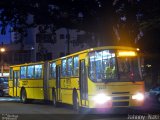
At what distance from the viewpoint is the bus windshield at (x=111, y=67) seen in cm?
2164

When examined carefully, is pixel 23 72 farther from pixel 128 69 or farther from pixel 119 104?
pixel 119 104

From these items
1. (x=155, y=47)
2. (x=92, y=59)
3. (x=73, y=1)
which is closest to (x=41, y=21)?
(x=73, y=1)

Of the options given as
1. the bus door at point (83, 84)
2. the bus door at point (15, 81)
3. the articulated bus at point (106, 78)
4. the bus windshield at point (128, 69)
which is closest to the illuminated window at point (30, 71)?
the bus door at point (15, 81)

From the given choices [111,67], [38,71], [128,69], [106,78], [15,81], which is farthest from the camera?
[15,81]

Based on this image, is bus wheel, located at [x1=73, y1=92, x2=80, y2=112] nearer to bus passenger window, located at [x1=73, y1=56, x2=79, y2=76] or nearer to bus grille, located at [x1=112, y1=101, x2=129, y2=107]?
bus passenger window, located at [x1=73, y1=56, x2=79, y2=76]

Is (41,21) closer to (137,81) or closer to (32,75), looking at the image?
(32,75)

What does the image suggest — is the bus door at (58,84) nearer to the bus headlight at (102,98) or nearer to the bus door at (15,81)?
the bus headlight at (102,98)

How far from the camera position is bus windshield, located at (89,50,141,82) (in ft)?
71.0

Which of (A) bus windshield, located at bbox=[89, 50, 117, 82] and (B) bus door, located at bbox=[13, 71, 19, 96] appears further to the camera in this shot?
(B) bus door, located at bbox=[13, 71, 19, 96]

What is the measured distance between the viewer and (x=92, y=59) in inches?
877

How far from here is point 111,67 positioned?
21.8 meters

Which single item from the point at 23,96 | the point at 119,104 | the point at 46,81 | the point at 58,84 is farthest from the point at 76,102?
the point at 23,96

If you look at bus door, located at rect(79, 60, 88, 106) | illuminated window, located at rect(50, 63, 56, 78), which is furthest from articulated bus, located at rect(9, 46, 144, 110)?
illuminated window, located at rect(50, 63, 56, 78)

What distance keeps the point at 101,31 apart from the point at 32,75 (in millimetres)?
6203
